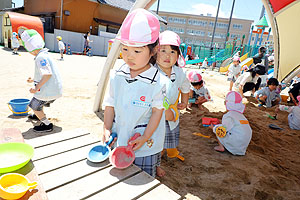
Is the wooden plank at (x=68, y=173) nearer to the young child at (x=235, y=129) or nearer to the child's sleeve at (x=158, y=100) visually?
the child's sleeve at (x=158, y=100)

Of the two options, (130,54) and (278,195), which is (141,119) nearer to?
(130,54)

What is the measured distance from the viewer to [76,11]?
18.7 metres

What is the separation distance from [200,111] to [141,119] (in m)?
4.09

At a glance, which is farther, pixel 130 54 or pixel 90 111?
pixel 90 111

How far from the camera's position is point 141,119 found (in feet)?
5.26

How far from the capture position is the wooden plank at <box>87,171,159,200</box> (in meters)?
1.25

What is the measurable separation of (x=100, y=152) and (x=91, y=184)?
35cm

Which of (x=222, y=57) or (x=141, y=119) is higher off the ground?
(x=222, y=57)

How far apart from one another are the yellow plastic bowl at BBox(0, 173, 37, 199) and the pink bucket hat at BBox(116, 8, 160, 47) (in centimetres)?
108

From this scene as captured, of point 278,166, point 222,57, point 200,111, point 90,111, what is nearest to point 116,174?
point 278,166

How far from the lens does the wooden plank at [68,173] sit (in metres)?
1.33

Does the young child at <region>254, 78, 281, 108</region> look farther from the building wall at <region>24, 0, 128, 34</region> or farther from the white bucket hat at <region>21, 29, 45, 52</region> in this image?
the building wall at <region>24, 0, 128, 34</region>

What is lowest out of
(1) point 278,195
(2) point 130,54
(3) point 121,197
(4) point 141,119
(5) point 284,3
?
(1) point 278,195

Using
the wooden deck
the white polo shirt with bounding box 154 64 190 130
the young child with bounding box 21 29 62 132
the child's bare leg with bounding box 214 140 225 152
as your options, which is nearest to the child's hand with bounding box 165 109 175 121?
the white polo shirt with bounding box 154 64 190 130
